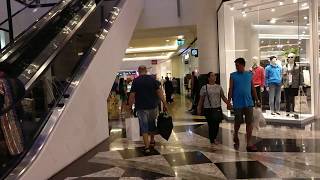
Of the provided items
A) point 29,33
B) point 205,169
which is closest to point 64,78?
point 29,33

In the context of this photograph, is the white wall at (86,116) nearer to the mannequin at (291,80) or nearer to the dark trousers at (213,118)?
the dark trousers at (213,118)

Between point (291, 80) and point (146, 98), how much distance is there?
199 inches

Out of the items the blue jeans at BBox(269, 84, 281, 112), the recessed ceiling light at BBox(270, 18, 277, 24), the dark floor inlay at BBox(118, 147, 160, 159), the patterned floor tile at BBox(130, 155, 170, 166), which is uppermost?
the recessed ceiling light at BBox(270, 18, 277, 24)

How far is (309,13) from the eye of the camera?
10070 millimetres

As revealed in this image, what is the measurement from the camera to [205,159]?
20.6ft

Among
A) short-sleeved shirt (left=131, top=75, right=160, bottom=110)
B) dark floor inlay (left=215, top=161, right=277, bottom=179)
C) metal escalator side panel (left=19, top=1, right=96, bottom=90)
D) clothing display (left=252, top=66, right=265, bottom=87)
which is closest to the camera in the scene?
dark floor inlay (left=215, top=161, right=277, bottom=179)

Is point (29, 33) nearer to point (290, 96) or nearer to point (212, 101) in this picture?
point (212, 101)

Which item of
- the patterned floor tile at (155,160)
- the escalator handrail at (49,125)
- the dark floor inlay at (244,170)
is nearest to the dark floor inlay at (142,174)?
the patterned floor tile at (155,160)

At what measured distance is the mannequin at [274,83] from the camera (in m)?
10.8

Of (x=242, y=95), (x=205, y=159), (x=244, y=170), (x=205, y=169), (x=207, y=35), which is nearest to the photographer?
(x=244, y=170)

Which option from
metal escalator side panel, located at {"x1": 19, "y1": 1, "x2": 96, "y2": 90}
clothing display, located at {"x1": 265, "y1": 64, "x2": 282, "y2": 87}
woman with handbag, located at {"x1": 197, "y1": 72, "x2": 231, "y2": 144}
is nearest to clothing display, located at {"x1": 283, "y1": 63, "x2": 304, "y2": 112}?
clothing display, located at {"x1": 265, "y1": 64, "x2": 282, "y2": 87}

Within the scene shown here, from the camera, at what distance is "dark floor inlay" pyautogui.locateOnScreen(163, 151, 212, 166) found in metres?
6.09

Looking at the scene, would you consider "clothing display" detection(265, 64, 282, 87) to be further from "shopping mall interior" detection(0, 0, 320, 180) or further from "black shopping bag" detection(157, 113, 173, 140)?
"black shopping bag" detection(157, 113, 173, 140)

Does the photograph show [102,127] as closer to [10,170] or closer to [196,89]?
[10,170]
